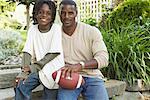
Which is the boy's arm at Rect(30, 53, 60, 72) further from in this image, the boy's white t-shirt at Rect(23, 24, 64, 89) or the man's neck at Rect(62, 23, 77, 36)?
the man's neck at Rect(62, 23, 77, 36)

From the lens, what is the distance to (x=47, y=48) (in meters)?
2.63

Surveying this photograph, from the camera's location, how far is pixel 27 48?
2.64 metres

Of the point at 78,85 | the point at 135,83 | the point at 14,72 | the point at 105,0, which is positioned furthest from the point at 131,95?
the point at 105,0

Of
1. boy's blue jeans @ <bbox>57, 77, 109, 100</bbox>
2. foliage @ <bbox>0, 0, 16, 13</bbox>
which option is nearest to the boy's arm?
boy's blue jeans @ <bbox>57, 77, 109, 100</bbox>

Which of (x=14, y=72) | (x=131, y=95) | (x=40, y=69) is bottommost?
(x=131, y=95)

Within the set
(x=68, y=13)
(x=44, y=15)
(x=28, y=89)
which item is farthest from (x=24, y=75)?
(x=68, y=13)

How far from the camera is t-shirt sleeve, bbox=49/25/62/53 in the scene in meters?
2.59

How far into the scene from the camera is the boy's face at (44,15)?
2.61 meters

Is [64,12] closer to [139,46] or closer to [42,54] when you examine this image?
[42,54]

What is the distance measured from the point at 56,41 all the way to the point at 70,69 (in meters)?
0.28

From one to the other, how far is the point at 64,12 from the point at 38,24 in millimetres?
226

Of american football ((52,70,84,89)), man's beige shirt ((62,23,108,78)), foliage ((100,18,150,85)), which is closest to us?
american football ((52,70,84,89))

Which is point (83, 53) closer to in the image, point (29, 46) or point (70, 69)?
point (70, 69)

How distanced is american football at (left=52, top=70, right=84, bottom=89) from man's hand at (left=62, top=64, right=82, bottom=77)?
1.0 inches
